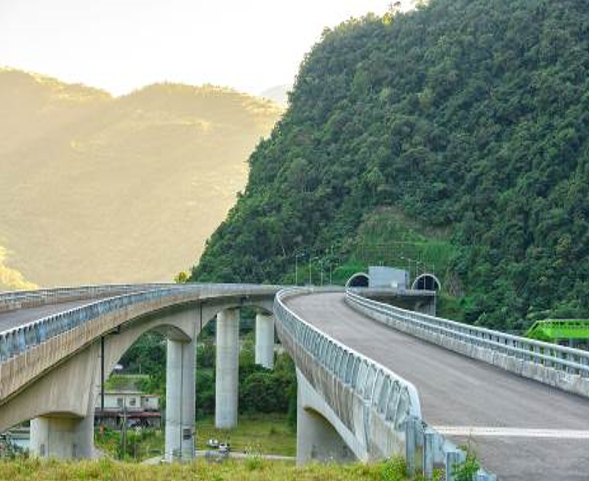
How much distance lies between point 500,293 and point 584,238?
11.3 meters

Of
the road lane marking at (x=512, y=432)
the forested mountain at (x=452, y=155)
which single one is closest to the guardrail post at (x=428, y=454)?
the road lane marking at (x=512, y=432)

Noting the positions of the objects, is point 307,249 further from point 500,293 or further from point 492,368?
point 492,368

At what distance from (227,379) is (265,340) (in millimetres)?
16234

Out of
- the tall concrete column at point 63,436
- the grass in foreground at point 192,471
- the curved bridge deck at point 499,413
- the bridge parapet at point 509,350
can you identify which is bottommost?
the tall concrete column at point 63,436

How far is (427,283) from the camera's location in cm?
12962

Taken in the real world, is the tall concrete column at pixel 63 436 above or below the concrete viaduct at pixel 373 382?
below

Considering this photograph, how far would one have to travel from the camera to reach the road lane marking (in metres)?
17.3

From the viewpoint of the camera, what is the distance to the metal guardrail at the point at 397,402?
500 inches

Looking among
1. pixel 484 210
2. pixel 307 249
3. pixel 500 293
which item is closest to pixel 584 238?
pixel 500 293

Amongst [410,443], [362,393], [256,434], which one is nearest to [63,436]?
[362,393]

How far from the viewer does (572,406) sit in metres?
21.9

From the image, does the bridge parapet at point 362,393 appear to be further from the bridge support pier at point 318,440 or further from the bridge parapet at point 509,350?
the bridge support pier at point 318,440

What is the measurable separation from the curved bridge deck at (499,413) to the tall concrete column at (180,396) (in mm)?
35564

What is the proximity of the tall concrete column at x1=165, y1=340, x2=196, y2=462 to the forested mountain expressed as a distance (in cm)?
4708
